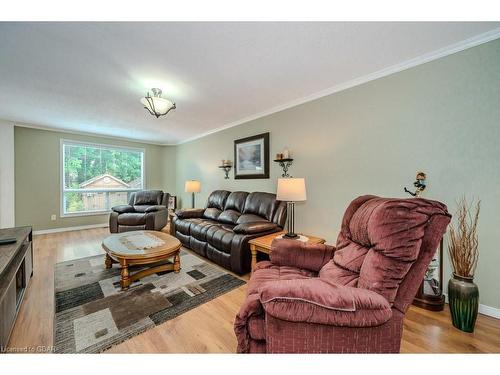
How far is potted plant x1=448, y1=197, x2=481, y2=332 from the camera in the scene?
1.47 m

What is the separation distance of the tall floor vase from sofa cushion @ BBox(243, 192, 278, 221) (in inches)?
72.4

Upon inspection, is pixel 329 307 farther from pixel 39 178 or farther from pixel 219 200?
pixel 39 178

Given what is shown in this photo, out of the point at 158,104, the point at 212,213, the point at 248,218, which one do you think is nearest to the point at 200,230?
the point at 212,213

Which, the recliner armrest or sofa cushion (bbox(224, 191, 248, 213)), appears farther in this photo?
the recliner armrest

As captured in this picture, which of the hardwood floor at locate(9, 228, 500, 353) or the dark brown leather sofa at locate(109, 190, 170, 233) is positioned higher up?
the dark brown leather sofa at locate(109, 190, 170, 233)

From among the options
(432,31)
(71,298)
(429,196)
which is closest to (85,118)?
(71,298)

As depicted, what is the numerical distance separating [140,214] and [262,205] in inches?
111

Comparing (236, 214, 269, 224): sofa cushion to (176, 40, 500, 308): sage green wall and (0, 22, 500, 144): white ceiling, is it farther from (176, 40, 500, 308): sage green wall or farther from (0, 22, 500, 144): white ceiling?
(0, 22, 500, 144): white ceiling

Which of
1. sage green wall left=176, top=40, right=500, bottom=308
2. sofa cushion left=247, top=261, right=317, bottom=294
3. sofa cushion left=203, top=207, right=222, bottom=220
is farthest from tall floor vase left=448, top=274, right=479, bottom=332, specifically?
sofa cushion left=203, top=207, right=222, bottom=220

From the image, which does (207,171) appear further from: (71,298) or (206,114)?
(71,298)

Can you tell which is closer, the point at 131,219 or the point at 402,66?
the point at 402,66

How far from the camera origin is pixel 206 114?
137 inches

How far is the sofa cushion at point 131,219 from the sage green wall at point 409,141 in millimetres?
2981

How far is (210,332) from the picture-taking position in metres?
1.50
